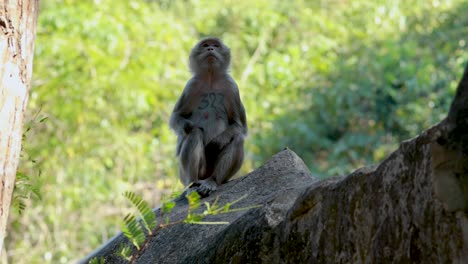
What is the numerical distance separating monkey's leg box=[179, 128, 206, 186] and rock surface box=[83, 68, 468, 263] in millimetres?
2701

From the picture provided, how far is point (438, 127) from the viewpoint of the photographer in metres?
3.55

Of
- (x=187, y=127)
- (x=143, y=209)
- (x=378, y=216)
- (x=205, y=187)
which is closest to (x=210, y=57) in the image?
(x=187, y=127)

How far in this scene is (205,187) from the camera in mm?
7895

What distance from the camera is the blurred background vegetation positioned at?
1477 cm

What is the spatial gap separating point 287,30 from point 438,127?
57.7ft

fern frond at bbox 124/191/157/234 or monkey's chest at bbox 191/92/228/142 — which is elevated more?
monkey's chest at bbox 191/92/228/142

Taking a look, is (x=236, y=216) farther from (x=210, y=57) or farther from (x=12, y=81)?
(x=210, y=57)

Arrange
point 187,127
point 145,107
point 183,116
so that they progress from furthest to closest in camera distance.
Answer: point 145,107
point 183,116
point 187,127

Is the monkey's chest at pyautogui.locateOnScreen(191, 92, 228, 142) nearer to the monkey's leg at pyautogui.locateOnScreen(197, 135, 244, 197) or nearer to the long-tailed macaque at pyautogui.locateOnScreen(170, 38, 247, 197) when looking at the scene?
the long-tailed macaque at pyautogui.locateOnScreen(170, 38, 247, 197)

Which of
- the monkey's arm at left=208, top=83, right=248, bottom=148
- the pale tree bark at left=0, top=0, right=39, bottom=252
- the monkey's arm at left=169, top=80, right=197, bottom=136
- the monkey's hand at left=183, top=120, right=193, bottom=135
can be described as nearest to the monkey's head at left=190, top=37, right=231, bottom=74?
the monkey's arm at left=169, top=80, right=197, bottom=136

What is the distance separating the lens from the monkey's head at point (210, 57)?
29.4 ft

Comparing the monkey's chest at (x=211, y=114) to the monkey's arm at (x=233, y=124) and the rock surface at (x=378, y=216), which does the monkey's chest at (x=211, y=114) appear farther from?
the rock surface at (x=378, y=216)

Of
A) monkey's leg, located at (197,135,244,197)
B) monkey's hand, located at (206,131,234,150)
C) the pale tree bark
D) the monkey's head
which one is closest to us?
the pale tree bark

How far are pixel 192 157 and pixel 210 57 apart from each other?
1188 mm
